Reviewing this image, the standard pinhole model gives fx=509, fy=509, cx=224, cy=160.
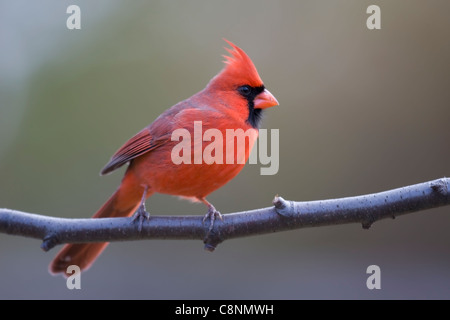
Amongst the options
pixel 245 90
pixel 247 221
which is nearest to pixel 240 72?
pixel 245 90

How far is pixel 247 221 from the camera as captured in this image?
2.06m

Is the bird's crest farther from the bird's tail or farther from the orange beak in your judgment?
the bird's tail

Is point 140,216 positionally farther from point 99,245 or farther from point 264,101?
point 264,101

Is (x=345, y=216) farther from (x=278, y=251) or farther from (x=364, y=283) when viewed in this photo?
(x=278, y=251)

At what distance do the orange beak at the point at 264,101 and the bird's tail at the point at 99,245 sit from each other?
0.75m

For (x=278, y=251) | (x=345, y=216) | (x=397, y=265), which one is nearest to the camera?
(x=345, y=216)

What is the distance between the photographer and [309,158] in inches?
180

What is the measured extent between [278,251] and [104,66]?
7.29ft

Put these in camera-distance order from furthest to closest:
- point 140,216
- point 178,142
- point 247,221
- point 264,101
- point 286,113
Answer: point 286,113 < point 264,101 < point 178,142 < point 140,216 < point 247,221

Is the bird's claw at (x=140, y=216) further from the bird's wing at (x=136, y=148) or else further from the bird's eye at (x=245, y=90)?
the bird's eye at (x=245, y=90)

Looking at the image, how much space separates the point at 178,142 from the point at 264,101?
0.51 metres

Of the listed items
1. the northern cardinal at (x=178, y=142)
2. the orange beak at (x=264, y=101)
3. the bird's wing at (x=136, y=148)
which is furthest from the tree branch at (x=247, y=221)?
the orange beak at (x=264, y=101)

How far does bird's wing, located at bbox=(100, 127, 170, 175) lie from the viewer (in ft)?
8.70

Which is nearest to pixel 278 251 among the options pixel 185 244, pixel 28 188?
pixel 185 244
